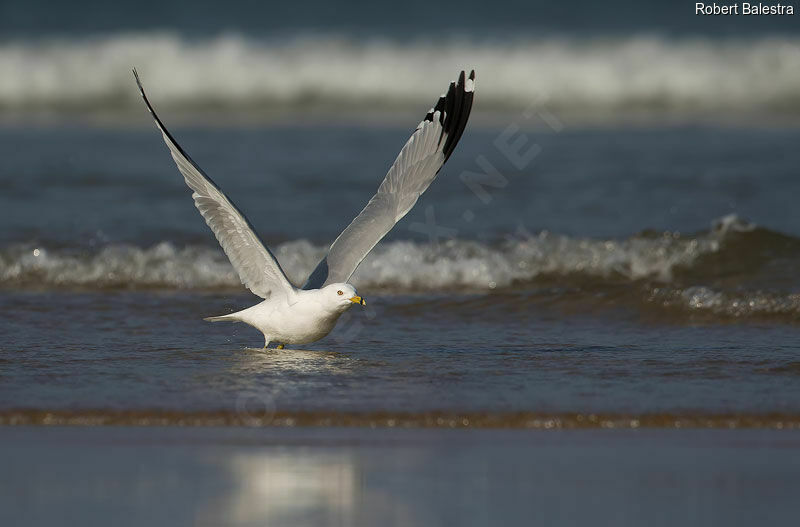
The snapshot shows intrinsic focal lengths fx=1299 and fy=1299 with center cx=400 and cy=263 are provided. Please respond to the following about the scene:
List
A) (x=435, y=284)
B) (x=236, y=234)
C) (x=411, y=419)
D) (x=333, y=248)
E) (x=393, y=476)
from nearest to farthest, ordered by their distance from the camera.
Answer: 1. (x=393, y=476)
2. (x=411, y=419)
3. (x=236, y=234)
4. (x=333, y=248)
5. (x=435, y=284)

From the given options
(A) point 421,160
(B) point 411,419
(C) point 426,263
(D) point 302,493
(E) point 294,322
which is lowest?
(D) point 302,493

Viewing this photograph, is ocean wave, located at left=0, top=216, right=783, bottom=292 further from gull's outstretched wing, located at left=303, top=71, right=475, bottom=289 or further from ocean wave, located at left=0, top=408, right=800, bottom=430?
ocean wave, located at left=0, top=408, right=800, bottom=430

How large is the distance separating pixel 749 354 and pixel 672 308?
55.9 inches

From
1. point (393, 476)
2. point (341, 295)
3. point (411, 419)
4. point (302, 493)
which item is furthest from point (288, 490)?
point (341, 295)

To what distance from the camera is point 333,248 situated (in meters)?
7.60

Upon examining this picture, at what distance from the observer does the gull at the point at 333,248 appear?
6.88 m

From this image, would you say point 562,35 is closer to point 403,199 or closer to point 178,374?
point 403,199

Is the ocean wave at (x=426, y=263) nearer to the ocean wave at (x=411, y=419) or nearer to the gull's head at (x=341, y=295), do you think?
the gull's head at (x=341, y=295)

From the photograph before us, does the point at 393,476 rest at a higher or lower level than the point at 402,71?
lower

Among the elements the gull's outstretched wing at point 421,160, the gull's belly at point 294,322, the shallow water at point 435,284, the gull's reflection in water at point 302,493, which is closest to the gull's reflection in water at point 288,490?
the gull's reflection in water at point 302,493

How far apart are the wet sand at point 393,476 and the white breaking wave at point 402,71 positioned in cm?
1424

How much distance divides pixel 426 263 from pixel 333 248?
1999 mm

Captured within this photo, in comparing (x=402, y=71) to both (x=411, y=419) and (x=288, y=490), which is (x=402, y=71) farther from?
(x=288, y=490)

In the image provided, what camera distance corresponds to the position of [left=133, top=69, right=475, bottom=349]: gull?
6879 millimetres
